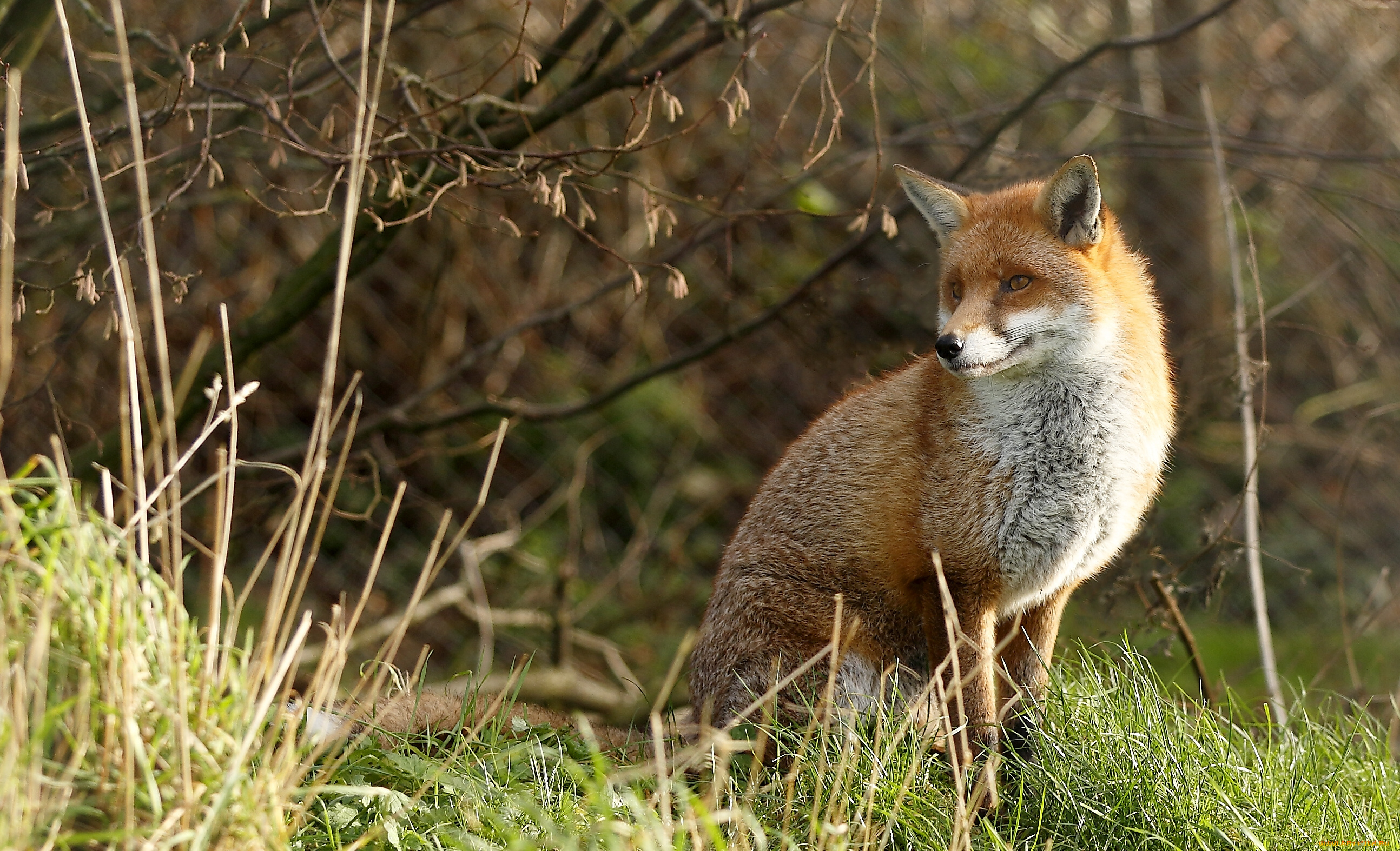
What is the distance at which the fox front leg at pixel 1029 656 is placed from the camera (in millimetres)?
3305

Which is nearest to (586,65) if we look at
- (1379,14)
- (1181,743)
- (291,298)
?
(291,298)

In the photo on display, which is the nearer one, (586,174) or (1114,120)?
(586,174)

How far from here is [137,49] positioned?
474cm

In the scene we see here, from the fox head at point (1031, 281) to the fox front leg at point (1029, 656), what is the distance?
29.0 inches

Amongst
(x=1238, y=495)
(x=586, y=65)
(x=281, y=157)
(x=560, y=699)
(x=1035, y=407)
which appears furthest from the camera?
(x=560, y=699)

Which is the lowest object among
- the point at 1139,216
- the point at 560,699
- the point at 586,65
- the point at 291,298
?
the point at 560,699

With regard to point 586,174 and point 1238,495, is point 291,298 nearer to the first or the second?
point 586,174

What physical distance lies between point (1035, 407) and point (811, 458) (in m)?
0.72

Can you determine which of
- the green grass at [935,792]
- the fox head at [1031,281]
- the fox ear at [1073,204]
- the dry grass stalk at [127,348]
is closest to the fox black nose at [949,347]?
the fox head at [1031,281]

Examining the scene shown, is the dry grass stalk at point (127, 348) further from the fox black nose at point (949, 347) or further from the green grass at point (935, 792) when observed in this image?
the fox black nose at point (949, 347)

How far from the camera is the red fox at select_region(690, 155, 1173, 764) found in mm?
3201

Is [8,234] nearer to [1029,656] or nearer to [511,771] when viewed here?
[511,771]

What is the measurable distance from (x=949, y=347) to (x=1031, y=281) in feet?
1.32

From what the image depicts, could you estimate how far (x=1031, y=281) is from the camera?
3283 millimetres
